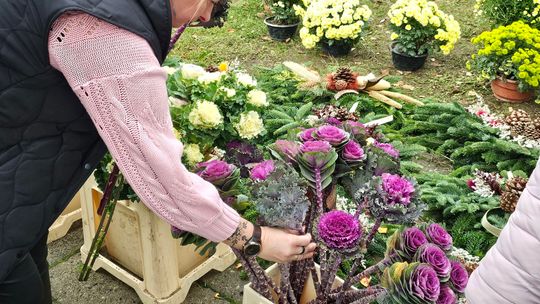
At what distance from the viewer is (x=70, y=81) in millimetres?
1264

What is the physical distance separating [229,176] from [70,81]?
607 millimetres

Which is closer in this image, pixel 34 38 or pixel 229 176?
pixel 34 38

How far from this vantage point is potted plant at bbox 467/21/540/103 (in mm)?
4332

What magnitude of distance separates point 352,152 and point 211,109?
0.73 metres

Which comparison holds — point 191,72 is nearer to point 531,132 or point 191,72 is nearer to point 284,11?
point 531,132

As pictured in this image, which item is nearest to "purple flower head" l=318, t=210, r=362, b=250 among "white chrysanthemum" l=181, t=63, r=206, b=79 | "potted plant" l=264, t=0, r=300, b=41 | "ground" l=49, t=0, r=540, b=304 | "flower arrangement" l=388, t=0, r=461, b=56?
"white chrysanthemum" l=181, t=63, r=206, b=79

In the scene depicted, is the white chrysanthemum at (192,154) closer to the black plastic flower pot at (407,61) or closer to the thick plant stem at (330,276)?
the thick plant stem at (330,276)

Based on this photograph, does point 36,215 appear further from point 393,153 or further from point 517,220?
point 517,220

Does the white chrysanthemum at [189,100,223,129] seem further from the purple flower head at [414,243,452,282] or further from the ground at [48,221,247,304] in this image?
the purple flower head at [414,243,452,282]

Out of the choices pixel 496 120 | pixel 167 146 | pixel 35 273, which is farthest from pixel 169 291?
pixel 496 120

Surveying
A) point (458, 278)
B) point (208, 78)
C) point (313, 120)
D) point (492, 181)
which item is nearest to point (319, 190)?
point (458, 278)

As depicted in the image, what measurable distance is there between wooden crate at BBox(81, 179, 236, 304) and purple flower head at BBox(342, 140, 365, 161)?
946 millimetres

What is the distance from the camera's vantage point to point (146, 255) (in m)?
2.49

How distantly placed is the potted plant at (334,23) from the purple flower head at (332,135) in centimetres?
368
